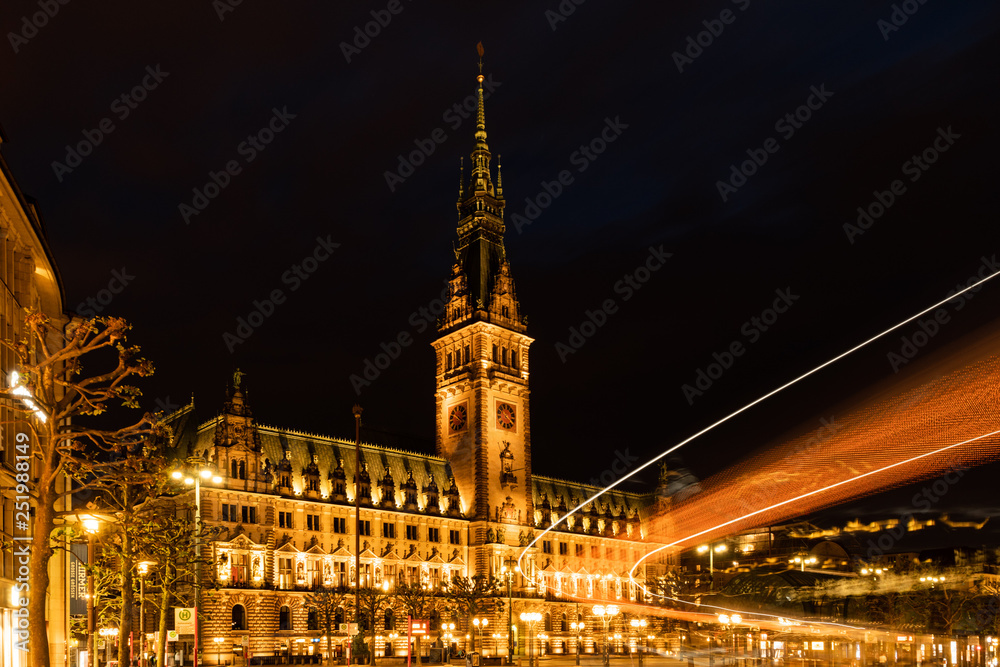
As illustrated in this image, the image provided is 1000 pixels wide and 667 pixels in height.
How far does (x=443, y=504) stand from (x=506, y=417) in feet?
49.6

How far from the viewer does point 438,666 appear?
317 ft

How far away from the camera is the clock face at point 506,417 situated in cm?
14100

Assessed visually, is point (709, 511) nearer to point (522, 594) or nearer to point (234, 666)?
point (522, 594)

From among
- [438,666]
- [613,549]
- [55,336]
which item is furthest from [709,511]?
[55,336]

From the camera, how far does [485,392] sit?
13850cm

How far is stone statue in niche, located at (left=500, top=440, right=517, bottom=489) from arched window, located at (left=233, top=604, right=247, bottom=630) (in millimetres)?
42586

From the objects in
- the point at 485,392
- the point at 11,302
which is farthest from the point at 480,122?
the point at 11,302

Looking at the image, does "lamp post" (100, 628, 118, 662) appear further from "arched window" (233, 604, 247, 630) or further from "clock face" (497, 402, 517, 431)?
"clock face" (497, 402, 517, 431)

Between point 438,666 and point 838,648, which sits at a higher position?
point 838,648

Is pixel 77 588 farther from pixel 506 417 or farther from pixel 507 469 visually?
pixel 506 417

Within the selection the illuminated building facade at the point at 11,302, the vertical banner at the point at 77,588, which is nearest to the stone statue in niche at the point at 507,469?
the vertical banner at the point at 77,588

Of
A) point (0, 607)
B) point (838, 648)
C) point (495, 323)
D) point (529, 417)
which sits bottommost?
point (838, 648)

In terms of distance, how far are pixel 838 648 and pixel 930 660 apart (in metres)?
9.71

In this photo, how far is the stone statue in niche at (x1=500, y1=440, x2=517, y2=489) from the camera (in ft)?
459
